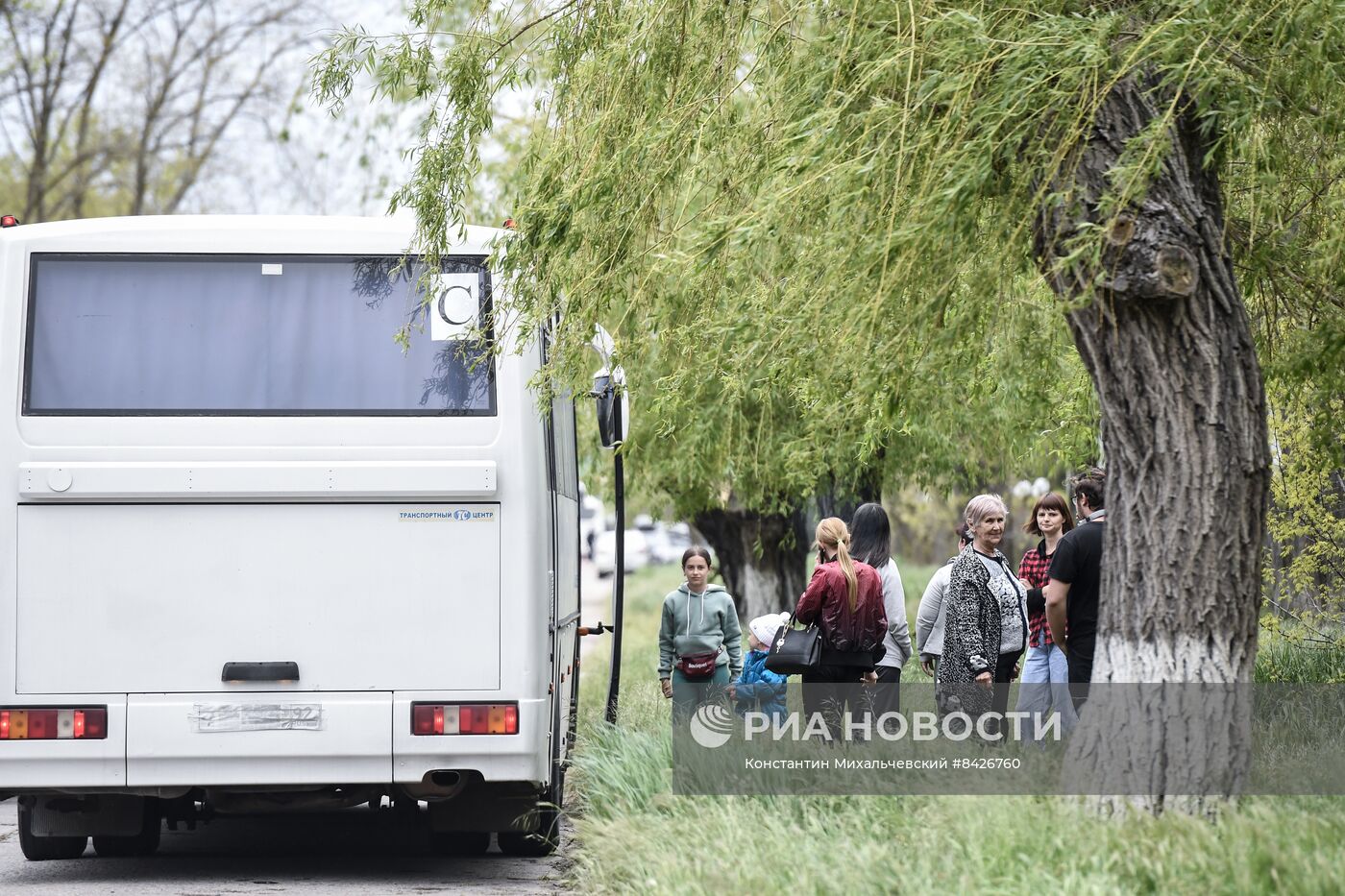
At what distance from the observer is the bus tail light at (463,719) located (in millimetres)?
7098

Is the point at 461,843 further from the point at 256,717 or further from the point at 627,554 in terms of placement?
the point at 627,554

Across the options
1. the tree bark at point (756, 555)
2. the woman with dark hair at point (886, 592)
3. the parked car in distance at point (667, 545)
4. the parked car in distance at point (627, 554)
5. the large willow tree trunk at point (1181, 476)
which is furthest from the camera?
the parked car in distance at point (667, 545)

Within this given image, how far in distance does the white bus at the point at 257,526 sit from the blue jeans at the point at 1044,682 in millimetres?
2823

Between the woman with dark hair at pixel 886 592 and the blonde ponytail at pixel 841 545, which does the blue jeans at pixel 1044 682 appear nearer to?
the woman with dark hair at pixel 886 592

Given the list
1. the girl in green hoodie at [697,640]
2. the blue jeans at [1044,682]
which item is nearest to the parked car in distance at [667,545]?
the girl in green hoodie at [697,640]

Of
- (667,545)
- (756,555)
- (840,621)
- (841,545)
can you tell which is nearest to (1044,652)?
(840,621)

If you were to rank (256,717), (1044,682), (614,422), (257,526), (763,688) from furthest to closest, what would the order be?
1. (763,688)
2. (614,422)
3. (1044,682)
4. (257,526)
5. (256,717)

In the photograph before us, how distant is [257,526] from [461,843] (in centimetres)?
254

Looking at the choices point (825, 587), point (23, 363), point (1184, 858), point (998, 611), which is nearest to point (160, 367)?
point (23, 363)

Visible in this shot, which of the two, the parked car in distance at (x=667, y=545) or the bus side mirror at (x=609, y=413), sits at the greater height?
the bus side mirror at (x=609, y=413)

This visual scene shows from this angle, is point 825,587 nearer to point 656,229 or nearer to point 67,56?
point 656,229

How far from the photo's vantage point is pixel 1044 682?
8.67 m

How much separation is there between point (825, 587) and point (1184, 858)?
136 inches

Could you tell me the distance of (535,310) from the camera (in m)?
6.89
